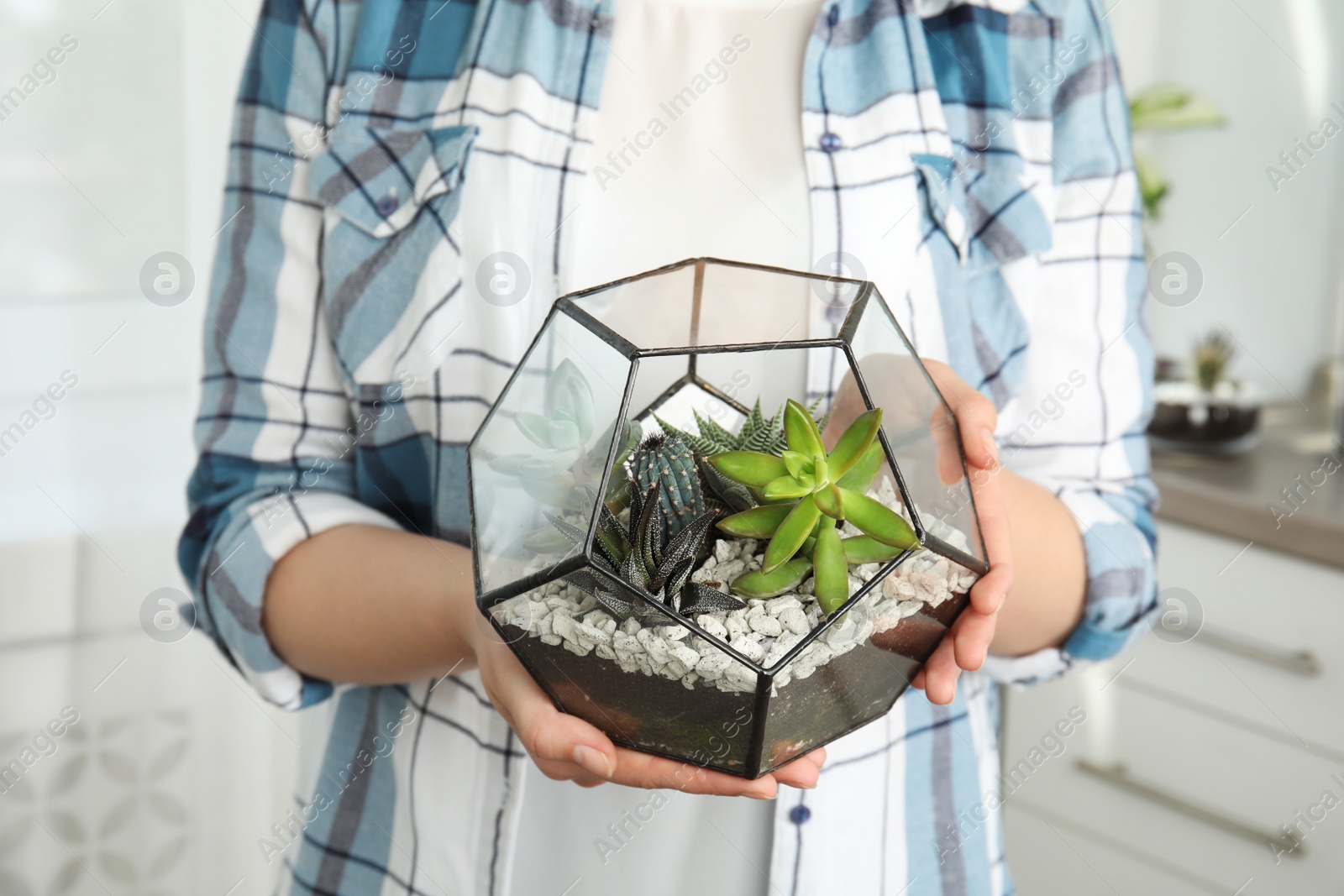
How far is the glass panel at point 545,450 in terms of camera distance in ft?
1.28

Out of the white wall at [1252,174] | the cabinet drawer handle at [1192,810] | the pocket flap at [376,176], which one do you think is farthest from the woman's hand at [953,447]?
the white wall at [1252,174]

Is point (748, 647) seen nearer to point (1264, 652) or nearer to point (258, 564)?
point (258, 564)

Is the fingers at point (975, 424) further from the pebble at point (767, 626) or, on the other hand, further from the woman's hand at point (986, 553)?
the pebble at point (767, 626)

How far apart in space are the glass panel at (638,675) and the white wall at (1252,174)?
150 cm

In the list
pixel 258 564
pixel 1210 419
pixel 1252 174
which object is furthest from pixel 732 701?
pixel 1252 174

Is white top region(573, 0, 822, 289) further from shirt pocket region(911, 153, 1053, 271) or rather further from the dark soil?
the dark soil

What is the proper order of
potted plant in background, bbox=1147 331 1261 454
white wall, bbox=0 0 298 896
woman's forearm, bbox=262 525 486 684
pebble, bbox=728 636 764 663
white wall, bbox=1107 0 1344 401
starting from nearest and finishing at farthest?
pebble, bbox=728 636 764 663, woman's forearm, bbox=262 525 486 684, white wall, bbox=0 0 298 896, potted plant in background, bbox=1147 331 1261 454, white wall, bbox=1107 0 1344 401

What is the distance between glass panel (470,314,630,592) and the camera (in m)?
0.39

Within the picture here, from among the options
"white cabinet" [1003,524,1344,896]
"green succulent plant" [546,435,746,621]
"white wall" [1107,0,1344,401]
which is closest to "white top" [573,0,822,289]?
"green succulent plant" [546,435,746,621]

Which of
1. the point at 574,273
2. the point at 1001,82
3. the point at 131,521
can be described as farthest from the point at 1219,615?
the point at 131,521

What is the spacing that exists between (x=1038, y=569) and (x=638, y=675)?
1.04 ft

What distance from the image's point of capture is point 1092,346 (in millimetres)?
646

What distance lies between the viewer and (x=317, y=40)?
0.62 metres

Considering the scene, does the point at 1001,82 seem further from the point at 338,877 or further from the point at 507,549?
the point at 338,877
